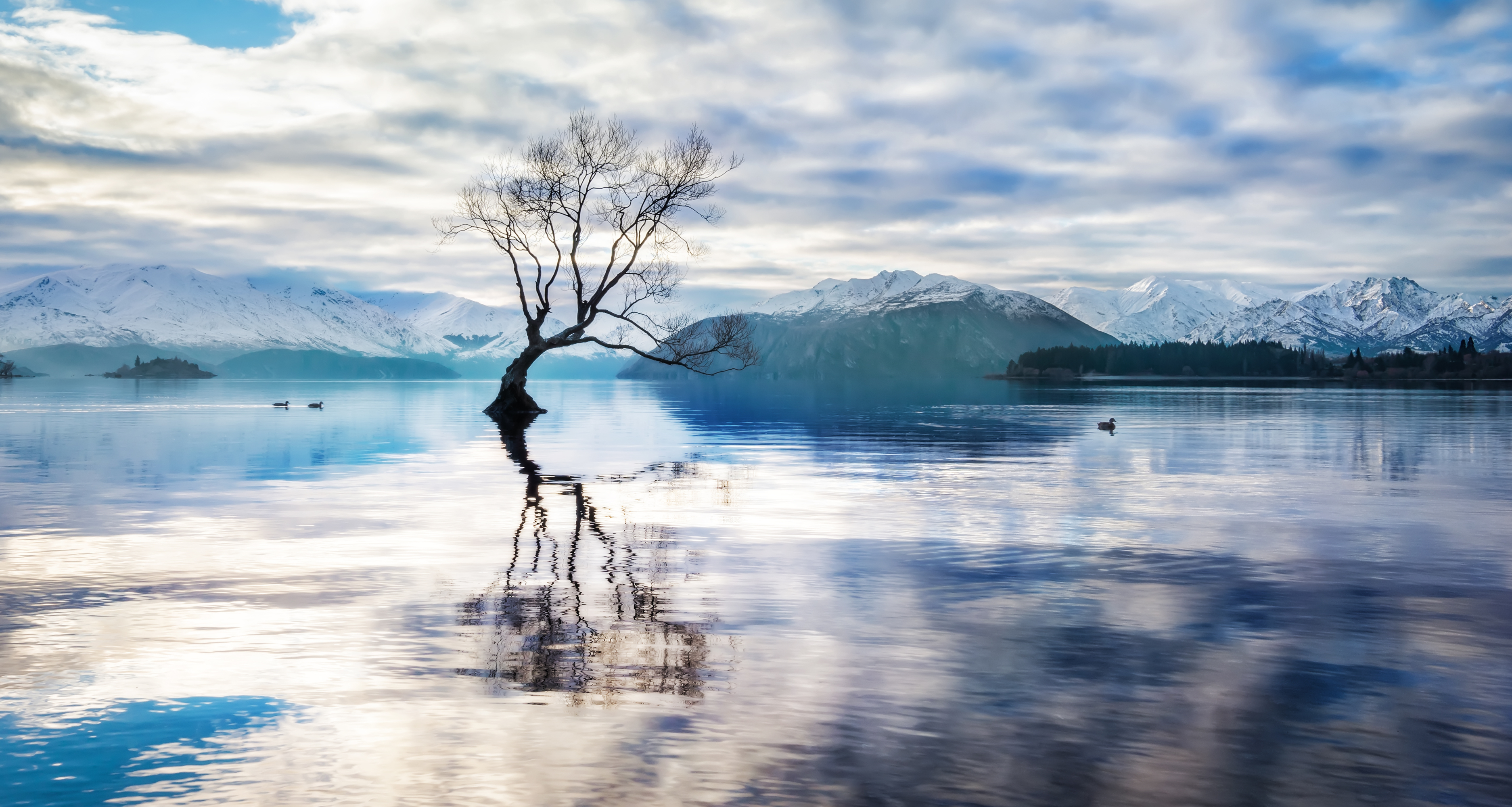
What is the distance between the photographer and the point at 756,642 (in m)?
13.7

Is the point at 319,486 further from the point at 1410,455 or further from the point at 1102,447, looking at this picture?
the point at 1410,455

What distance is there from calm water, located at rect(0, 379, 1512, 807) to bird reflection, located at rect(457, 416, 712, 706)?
0.08 meters

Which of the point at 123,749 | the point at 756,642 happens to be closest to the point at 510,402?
the point at 756,642

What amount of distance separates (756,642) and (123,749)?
6909 millimetres

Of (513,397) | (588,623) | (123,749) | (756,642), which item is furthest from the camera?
(513,397)

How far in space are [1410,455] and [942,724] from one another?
43.4 m

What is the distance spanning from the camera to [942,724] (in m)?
10.4

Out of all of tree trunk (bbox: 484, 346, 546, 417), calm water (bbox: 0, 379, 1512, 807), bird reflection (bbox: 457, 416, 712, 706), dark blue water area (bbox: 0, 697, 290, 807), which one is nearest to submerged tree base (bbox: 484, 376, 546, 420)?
tree trunk (bbox: 484, 346, 546, 417)

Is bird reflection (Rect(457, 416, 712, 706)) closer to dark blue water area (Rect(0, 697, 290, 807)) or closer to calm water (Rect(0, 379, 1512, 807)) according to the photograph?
calm water (Rect(0, 379, 1512, 807))

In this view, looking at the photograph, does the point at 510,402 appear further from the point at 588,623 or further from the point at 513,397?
the point at 588,623

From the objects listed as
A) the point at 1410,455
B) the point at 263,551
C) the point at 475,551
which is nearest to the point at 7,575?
the point at 263,551

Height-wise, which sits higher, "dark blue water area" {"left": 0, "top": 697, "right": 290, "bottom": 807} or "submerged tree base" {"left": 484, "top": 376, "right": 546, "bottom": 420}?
"submerged tree base" {"left": 484, "top": 376, "right": 546, "bottom": 420}

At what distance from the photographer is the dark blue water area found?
29.1 feet

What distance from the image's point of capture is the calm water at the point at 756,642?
930 centimetres
